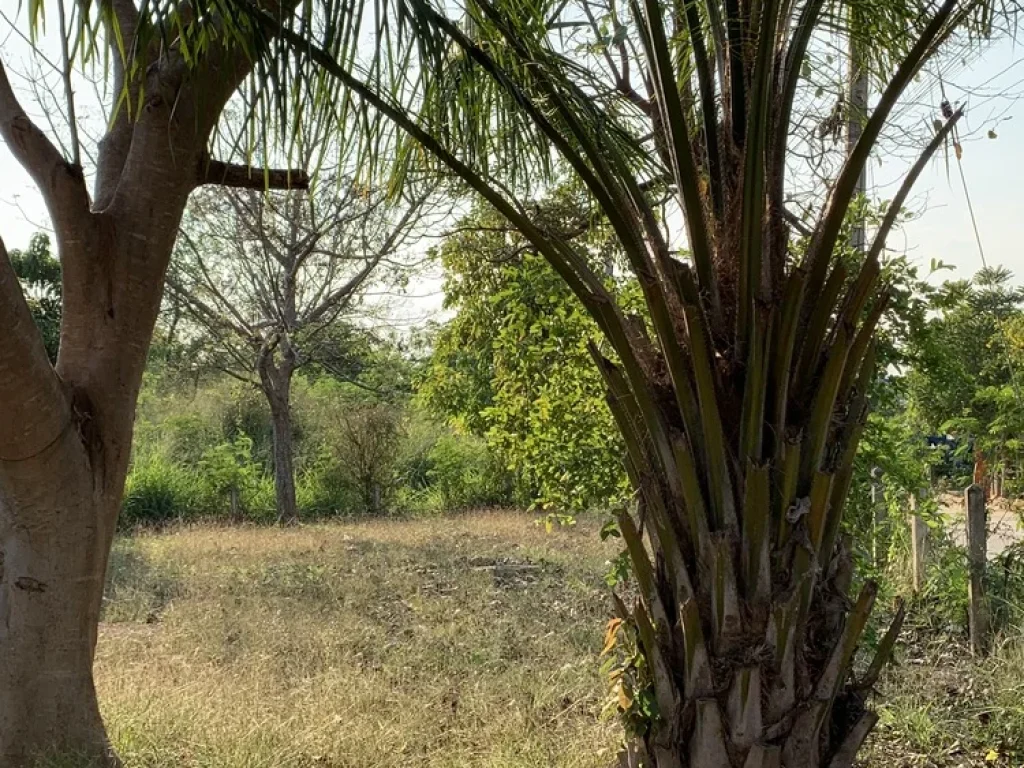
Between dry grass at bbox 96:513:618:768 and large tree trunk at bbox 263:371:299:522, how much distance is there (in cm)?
397

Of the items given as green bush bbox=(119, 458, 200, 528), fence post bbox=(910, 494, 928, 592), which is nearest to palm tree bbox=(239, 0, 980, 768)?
fence post bbox=(910, 494, 928, 592)

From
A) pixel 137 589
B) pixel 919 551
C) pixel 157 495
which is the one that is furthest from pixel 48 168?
pixel 157 495

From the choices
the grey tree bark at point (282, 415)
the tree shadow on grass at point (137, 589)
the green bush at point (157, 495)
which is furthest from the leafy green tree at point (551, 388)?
the green bush at point (157, 495)

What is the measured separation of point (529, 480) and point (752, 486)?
3850 millimetres

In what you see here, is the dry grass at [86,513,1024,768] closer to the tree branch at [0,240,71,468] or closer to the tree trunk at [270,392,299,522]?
the tree branch at [0,240,71,468]

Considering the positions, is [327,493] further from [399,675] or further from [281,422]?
[399,675]

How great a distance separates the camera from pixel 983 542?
5656 millimetres

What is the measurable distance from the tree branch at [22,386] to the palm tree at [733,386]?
4.61ft

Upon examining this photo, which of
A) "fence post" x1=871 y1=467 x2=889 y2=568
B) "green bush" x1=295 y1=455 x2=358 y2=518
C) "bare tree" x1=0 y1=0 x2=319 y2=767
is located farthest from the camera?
"green bush" x1=295 y1=455 x2=358 y2=518

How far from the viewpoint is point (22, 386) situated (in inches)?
120

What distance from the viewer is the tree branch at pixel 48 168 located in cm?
349

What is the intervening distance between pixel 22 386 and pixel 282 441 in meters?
11.7

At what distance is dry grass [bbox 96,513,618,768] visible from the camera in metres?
3.97

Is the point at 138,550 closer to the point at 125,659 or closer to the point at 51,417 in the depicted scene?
the point at 125,659
